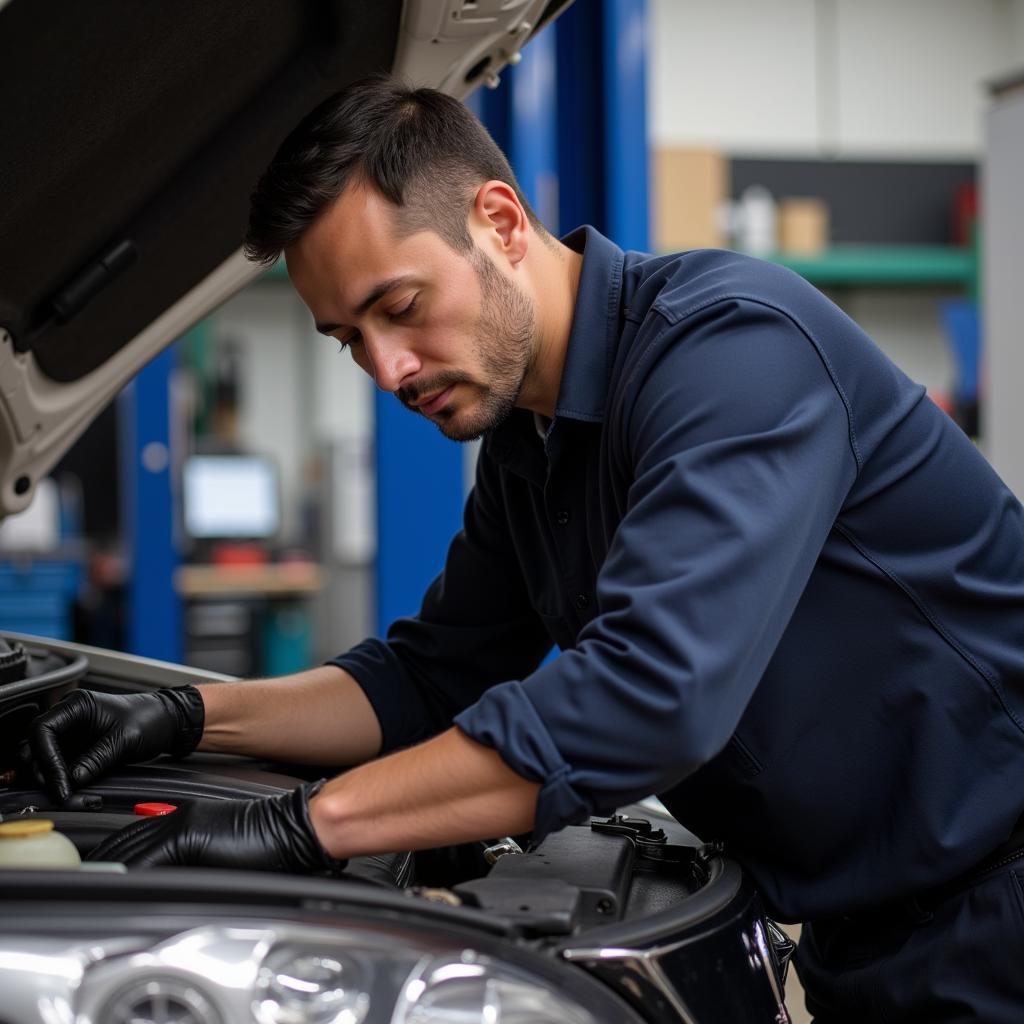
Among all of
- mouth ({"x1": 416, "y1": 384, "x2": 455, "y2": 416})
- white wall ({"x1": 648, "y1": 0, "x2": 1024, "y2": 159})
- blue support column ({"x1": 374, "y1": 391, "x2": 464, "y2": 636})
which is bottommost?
blue support column ({"x1": 374, "y1": 391, "x2": 464, "y2": 636})

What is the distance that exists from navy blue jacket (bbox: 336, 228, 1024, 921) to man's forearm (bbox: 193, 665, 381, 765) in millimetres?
286

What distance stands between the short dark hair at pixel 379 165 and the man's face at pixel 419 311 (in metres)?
0.01

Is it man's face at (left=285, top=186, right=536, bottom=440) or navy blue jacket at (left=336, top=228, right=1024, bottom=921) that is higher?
man's face at (left=285, top=186, right=536, bottom=440)

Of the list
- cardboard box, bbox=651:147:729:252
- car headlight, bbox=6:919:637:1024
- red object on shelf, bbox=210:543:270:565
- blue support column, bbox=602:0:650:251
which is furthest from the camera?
cardboard box, bbox=651:147:729:252

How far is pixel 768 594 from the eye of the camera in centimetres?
88

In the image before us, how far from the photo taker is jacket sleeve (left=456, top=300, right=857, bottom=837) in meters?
0.84

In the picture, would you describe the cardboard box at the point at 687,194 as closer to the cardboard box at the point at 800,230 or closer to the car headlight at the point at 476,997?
the cardboard box at the point at 800,230

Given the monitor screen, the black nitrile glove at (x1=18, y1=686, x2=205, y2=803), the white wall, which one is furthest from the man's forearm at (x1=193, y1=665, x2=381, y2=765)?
the white wall

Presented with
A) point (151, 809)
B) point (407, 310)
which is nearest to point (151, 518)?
point (151, 809)

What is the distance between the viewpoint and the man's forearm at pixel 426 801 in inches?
34.3

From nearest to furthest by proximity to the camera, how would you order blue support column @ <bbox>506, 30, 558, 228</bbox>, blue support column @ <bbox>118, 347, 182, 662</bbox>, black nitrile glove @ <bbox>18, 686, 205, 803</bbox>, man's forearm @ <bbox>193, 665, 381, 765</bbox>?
black nitrile glove @ <bbox>18, 686, 205, 803</bbox>
man's forearm @ <bbox>193, 665, 381, 765</bbox>
blue support column @ <bbox>506, 30, 558, 228</bbox>
blue support column @ <bbox>118, 347, 182, 662</bbox>

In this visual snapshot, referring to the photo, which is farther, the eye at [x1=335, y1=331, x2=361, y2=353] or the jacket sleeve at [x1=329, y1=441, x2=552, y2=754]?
the jacket sleeve at [x1=329, y1=441, x2=552, y2=754]

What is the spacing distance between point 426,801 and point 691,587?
236mm

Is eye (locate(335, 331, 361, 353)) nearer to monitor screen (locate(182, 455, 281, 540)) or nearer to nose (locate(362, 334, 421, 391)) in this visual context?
nose (locate(362, 334, 421, 391))
